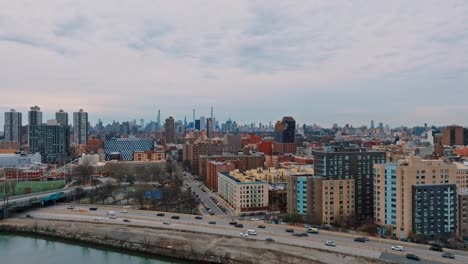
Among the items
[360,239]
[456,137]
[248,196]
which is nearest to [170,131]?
[456,137]

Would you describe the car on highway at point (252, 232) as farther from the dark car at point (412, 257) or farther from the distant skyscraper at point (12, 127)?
the distant skyscraper at point (12, 127)

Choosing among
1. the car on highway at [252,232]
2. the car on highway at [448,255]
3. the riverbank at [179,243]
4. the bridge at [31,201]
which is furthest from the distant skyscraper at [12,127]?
the car on highway at [448,255]

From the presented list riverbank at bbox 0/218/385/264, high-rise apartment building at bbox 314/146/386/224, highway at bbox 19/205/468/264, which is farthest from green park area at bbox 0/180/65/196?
high-rise apartment building at bbox 314/146/386/224

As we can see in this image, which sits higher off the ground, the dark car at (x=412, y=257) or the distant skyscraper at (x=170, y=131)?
the distant skyscraper at (x=170, y=131)

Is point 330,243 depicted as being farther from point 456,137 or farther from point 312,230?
point 456,137

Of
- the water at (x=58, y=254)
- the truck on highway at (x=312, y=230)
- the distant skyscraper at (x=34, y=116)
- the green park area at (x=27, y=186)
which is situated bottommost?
the water at (x=58, y=254)

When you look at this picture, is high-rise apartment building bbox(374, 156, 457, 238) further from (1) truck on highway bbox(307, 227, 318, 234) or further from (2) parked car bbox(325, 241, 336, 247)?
(2) parked car bbox(325, 241, 336, 247)

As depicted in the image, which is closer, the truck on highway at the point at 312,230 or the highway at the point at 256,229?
the highway at the point at 256,229
